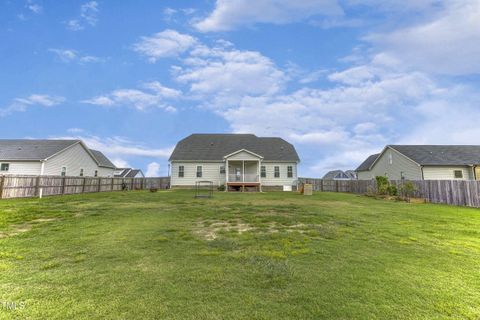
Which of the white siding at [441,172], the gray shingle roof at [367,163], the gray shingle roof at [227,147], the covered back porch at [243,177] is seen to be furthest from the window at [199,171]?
the gray shingle roof at [367,163]

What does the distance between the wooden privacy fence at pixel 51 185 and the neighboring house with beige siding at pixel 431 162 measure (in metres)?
32.2

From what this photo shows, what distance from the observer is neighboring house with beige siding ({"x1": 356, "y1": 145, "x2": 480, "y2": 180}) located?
77.5 feet

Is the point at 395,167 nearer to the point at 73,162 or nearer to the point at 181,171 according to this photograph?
the point at 181,171

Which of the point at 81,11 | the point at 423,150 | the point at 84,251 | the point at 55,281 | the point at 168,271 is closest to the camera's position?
the point at 55,281

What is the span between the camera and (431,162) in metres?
23.6

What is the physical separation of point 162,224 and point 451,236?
8.30 meters

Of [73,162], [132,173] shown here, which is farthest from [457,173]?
[132,173]

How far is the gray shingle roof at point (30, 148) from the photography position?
2373 cm

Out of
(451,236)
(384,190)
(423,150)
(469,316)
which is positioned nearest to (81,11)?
(469,316)

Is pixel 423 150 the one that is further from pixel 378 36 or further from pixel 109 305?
pixel 109 305

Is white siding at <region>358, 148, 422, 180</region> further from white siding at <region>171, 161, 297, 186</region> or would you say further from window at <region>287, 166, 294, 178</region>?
window at <region>287, 166, 294, 178</region>

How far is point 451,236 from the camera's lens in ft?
21.1

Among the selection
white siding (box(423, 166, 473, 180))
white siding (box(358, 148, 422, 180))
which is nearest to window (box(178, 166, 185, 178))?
white siding (box(358, 148, 422, 180))

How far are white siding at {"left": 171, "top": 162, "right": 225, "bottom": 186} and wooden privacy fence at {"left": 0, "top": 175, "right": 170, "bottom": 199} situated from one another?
22.4 ft
